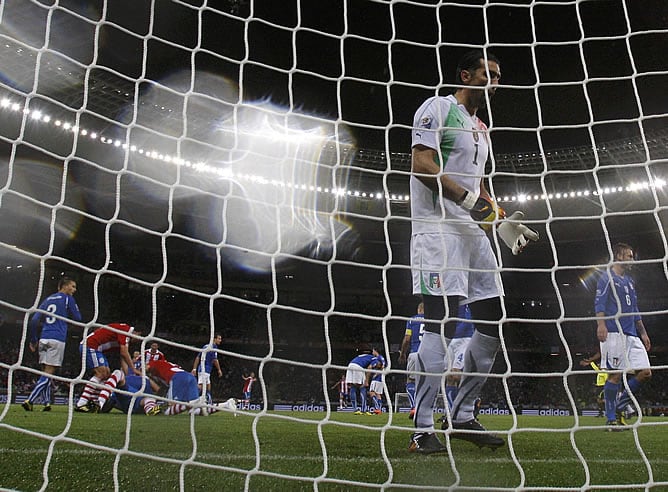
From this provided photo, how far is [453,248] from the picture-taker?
2.74 metres

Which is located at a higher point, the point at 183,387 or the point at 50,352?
the point at 183,387

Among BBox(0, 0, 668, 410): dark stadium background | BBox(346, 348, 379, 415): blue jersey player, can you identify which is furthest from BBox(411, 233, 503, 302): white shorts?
BBox(346, 348, 379, 415): blue jersey player

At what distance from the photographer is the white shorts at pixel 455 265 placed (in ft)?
8.82

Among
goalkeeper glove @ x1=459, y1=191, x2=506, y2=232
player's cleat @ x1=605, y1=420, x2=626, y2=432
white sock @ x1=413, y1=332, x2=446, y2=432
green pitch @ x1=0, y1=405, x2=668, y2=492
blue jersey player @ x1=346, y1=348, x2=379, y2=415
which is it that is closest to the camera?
green pitch @ x1=0, y1=405, x2=668, y2=492

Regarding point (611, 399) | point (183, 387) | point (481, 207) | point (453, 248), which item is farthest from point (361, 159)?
point (481, 207)

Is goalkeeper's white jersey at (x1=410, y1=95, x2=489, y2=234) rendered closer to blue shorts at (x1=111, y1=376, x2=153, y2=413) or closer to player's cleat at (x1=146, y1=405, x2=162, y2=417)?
blue shorts at (x1=111, y1=376, x2=153, y2=413)

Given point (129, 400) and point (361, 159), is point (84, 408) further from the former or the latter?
point (361, 159)

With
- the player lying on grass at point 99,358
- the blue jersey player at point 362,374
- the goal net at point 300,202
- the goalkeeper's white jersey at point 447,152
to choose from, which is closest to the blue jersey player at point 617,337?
the goal net at point 300,202

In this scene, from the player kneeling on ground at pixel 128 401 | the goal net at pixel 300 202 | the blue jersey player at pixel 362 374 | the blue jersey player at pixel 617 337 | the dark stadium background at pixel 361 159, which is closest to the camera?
the goal net at pixel 300 202

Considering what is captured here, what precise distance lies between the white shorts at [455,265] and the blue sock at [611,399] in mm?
2796

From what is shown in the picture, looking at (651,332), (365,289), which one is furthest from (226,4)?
(651,332)

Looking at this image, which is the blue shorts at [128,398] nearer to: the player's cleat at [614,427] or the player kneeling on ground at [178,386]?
the player kneeling on ground at [178,386]

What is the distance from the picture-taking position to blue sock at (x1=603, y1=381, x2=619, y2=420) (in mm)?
4947

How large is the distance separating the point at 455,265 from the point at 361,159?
12541 millimetres
